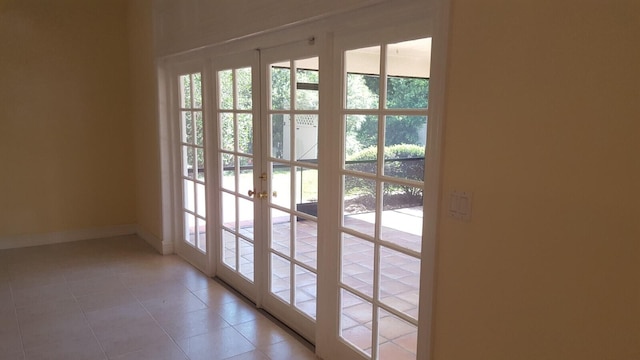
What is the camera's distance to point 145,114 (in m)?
4.96

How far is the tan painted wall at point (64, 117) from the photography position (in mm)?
4785

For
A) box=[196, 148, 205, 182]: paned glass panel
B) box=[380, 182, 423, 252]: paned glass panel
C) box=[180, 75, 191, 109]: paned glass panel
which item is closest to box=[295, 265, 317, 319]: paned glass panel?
box=[380, 182, 423, 252]: paned glass panel

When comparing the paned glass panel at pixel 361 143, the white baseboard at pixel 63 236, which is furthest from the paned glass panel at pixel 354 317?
the white baseboard at pixel 63 236

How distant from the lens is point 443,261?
1947 millimetres

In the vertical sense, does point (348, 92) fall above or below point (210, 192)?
above

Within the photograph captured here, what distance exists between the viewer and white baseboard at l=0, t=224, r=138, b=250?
16.2 ft

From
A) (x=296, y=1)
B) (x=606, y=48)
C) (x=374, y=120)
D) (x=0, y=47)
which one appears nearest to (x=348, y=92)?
(x=374, y=120)

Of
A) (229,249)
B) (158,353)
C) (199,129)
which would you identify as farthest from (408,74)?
(199,129)

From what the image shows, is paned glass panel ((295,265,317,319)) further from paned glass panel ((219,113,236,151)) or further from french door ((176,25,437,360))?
paned glass panel ((219,113,236,151))

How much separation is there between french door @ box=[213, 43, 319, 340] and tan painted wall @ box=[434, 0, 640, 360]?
113cm

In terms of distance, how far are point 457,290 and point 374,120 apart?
88cm

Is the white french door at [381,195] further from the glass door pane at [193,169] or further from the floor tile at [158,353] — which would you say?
the glass door pane at [193,169]

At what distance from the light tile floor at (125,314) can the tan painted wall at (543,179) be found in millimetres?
1444

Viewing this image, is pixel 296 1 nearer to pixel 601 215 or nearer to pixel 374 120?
pixel 374 120
